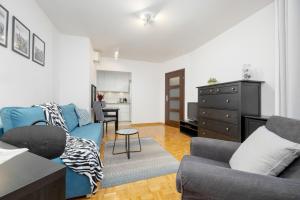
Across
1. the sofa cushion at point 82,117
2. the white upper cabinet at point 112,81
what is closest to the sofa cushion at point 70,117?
the sofa cushion at point 82,117

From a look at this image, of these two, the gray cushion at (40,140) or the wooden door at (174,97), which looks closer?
the gray cushion at (40,140)

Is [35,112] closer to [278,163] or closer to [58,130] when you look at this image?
[58,130]

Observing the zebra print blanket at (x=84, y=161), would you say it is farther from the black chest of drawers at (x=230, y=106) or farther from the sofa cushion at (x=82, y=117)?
the black chest of drawers at (x=230, y=106)

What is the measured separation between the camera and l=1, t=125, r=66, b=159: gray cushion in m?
0.90

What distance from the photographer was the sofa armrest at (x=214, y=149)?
141cm

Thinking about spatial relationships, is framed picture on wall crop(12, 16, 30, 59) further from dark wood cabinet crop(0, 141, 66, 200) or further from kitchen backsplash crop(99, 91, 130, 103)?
kitchen backsplash crop(99, 91, 130, 103)

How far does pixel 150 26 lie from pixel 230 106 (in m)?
2.16

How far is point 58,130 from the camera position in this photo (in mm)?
943

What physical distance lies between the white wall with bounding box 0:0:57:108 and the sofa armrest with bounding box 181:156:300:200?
2.10 metres

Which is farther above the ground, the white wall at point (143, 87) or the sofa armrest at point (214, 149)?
the white wall at point (143, 87)

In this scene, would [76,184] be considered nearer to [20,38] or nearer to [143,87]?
[20,38]

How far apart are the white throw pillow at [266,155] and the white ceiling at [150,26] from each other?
7.05 feet

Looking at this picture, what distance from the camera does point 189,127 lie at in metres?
4.12

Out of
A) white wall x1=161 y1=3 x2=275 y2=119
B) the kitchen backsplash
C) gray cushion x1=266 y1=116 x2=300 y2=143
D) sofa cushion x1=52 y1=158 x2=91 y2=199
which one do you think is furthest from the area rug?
the kitchen backsplash
